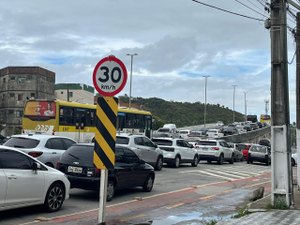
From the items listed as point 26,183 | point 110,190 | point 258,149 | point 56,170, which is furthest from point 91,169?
point 258,149

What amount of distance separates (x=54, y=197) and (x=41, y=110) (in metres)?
17.1

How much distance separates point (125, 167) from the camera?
1320cm

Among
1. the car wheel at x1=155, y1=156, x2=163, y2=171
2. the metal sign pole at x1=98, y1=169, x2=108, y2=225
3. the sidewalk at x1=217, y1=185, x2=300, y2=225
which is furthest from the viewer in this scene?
the car wheel at x1=155, y1=156, x2=163, y2=171

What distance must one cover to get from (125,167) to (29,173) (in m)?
4.03

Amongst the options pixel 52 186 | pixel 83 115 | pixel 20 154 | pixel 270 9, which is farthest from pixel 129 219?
pixel 83 115

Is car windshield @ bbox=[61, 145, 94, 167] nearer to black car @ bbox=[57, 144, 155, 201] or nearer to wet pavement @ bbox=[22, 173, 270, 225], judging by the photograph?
black car @ bbox=[57, 144, 155, 201]

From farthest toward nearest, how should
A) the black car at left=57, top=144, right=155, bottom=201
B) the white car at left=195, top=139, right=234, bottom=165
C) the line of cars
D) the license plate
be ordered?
the white car at left=195, top=139, right=234, bottom=165 → the license plate → the black car at left=57, top=144, right=155, bottom=201 → the line of cars

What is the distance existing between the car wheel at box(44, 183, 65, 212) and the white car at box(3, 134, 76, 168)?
475 centimetres

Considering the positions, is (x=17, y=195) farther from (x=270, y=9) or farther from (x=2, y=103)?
(x=2, y=103)

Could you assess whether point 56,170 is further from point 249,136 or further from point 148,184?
point 249,136

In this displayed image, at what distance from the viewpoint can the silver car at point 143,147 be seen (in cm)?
2086

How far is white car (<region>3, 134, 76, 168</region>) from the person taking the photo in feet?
49.2

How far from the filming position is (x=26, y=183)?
944 cm

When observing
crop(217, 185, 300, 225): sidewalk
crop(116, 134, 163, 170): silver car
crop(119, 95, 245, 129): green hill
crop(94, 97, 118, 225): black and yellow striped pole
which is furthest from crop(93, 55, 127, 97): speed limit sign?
crop(119, 95, 245, 129): green hill
